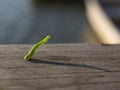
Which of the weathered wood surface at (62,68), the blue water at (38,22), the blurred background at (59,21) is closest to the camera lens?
the weathered wood surface at (62,68)

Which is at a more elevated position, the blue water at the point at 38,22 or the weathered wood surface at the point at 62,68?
the weathered wood surface at the point at 62,68

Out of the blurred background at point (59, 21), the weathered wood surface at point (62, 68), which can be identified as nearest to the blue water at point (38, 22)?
the blurred background at point (59, 21)

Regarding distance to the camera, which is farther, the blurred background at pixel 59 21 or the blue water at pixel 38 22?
the blue water at pixel 38 22

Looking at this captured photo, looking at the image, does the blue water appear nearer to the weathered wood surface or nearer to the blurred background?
the blurred background

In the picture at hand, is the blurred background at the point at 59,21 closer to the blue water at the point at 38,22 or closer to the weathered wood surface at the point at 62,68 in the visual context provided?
the blue water at the point at 38,22

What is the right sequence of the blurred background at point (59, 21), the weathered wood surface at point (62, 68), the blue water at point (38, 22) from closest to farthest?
the weathered wood surface at point (62, 68) < the blurred background at point (59, 21) < the blue water at point (38, 22)

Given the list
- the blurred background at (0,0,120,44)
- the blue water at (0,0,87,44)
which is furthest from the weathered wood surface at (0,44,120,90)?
the blue water at (0,0,87,44)

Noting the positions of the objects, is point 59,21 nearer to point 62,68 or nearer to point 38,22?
point 38,22
